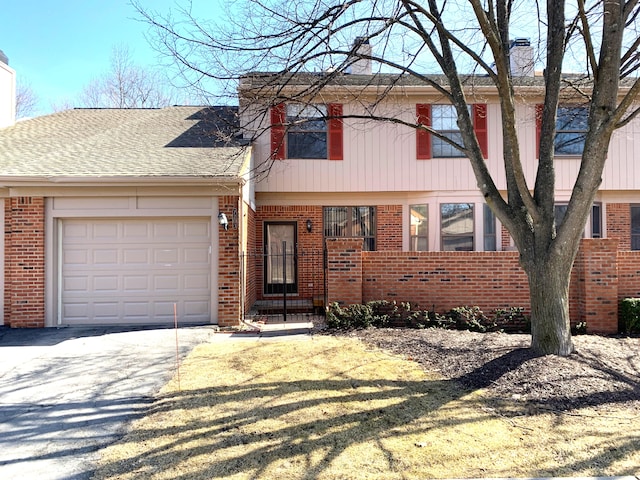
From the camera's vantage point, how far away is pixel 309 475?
299 centimetres

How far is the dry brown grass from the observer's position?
3.07 meters

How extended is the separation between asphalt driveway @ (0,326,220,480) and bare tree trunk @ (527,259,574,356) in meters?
4.91

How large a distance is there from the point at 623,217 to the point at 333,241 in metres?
9.34

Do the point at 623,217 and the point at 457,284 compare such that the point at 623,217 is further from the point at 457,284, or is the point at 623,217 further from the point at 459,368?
the point at 459,368

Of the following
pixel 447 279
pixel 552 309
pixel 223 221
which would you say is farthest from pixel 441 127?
pixel 552 309

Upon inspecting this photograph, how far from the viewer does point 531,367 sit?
497 cm

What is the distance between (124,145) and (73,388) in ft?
21.6

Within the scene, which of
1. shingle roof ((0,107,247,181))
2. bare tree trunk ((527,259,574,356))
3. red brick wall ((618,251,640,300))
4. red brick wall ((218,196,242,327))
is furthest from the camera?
red brick wall ((218,196,242,327))

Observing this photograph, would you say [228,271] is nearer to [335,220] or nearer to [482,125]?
[335,220]

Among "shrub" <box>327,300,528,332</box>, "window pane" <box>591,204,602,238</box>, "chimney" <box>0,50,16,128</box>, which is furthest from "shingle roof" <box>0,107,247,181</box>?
"window pane" <box>591,204,602,238</box>

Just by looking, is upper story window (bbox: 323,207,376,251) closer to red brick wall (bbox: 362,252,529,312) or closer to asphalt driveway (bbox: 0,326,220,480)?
red brick wall (bbox: 362,252,529,312)

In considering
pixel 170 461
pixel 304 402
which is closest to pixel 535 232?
pixel 304 402

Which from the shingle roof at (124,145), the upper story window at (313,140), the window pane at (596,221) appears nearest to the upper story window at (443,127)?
the upper story window at (313,140)

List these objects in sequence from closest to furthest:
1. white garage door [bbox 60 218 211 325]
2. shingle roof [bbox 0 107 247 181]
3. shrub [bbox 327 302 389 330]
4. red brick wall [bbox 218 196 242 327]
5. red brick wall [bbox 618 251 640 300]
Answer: shrub [bbox 327 302 389 330] → red brick wall [bbox 618 251 640 300] → shingle roof [bbox 0 107 247 181] → red brick wall [bbox 218 196 242 327] → white garage door [bbox 60 218 211 325]
